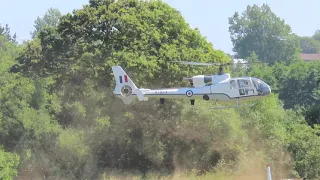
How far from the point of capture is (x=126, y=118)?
38969 millimetres

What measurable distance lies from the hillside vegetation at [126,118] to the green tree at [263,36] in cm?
8785

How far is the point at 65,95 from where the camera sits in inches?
1592

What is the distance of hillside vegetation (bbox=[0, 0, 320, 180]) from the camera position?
124 ft

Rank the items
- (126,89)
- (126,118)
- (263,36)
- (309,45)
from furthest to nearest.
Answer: (309,45)
(263,36)
(126,118)
(126,89)

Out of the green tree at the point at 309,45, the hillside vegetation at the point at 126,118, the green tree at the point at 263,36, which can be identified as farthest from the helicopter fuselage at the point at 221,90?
the green tree at the point at 309,45

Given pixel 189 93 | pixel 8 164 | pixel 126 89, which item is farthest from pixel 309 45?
pixel 189 93

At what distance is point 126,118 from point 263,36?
102 metres

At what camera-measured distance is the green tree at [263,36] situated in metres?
130

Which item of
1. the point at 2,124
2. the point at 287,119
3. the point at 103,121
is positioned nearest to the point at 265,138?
the point at 287,119

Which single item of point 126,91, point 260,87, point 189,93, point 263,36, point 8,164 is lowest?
point 8,164

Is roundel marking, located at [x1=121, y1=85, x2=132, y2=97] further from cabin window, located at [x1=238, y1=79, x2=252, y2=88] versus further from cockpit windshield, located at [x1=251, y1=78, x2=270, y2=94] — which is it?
cockpit windshield, located at [x1=251, y1=78, x2=270, y2=94]

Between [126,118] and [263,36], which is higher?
[263,36]

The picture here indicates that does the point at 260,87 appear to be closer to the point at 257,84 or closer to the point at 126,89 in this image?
the point at 257,84

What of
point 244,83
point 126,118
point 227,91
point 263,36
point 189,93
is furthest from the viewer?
point 263,36
